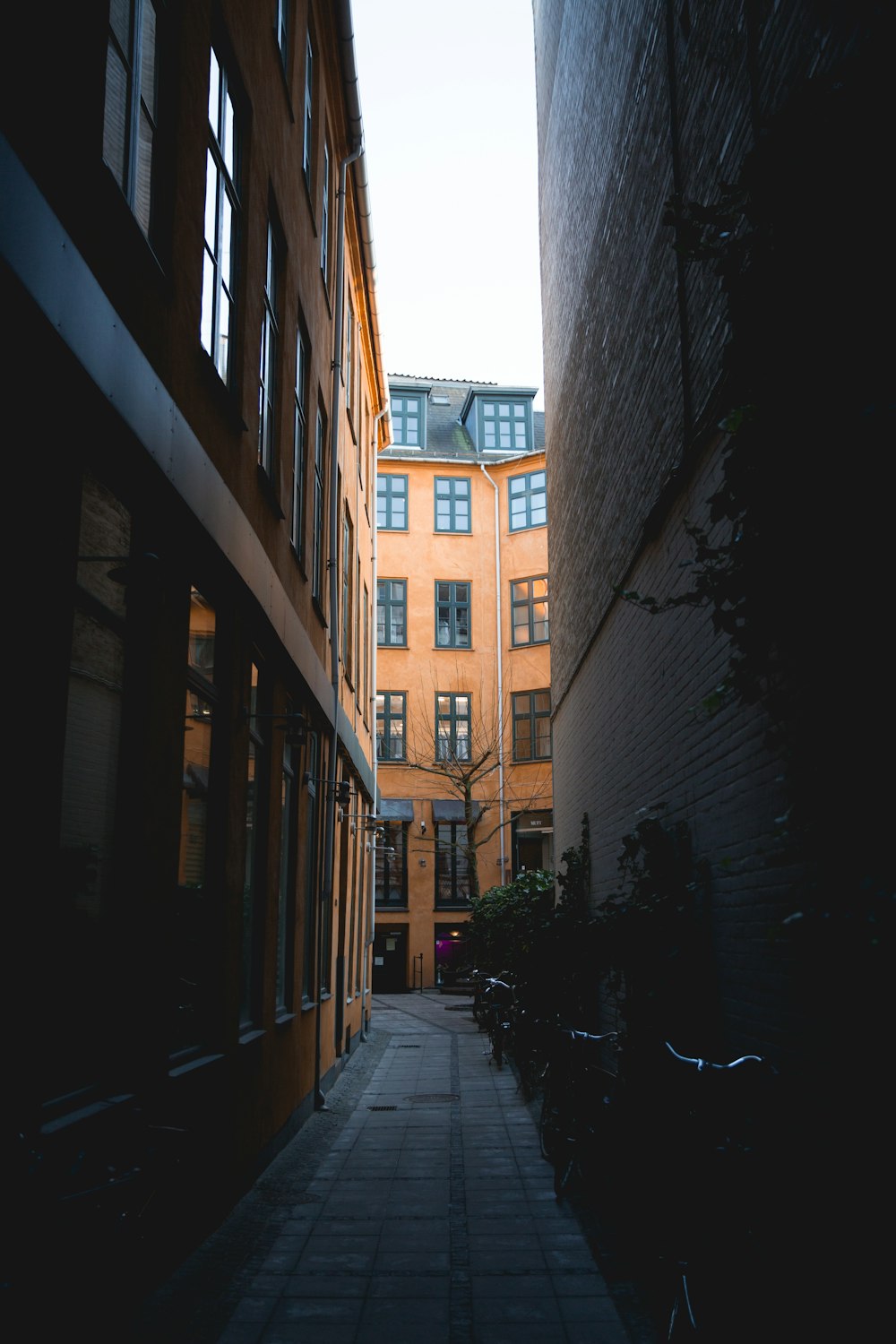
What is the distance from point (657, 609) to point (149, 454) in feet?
7.73

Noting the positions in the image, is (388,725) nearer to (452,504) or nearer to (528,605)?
(528,605)

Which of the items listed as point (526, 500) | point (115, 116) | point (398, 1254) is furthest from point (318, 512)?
point (526, 500)

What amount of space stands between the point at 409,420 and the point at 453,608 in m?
7.15

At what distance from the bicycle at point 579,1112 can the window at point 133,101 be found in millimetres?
5489

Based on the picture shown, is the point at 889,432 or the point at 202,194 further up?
the point at 202,194

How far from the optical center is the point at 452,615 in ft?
117

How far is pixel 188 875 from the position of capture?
6383 millimetres

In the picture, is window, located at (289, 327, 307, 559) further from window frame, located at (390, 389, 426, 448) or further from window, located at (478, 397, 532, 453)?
window, located at (478, 397, 532, 453)

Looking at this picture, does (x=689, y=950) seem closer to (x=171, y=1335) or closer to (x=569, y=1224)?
(x=569, y=1224)

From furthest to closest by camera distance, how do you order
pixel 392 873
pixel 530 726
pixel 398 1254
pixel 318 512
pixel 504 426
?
pixel 504 426
pixel 530 726
pixel 392 873
pixel 318 512
pixel 398 1254

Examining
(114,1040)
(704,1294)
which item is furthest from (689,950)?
(114,1040)

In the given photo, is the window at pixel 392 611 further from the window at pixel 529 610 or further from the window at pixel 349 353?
the window at pixel 349 353

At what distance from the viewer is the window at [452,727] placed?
34312mm

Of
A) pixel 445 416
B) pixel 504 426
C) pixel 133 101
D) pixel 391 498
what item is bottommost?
pixel 133 101
